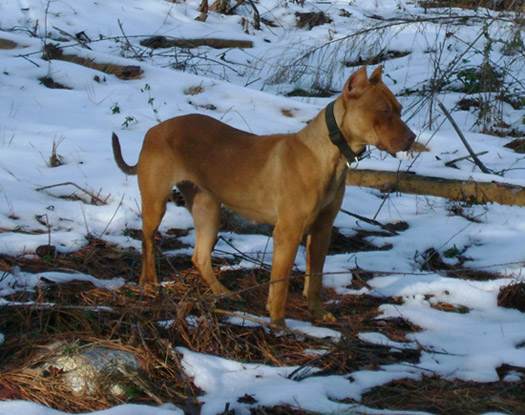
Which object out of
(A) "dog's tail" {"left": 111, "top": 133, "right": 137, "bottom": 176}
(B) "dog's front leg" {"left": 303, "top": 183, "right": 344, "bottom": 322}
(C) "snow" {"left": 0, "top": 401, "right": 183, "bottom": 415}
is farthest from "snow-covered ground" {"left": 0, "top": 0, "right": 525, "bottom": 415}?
(A) "dog's tail" {"left": 111, "top": 133, "right": 137, "bottom": 176}

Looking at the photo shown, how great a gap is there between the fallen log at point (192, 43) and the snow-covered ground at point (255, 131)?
7.4 inches

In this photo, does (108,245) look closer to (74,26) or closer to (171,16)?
(74,26)

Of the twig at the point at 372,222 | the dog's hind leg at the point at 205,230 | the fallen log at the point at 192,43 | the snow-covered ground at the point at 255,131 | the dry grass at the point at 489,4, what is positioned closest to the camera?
the snow-covered ground at the point at 255,131

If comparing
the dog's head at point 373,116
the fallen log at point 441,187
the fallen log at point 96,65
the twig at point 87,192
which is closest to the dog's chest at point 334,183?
the dog's head at point 373,116

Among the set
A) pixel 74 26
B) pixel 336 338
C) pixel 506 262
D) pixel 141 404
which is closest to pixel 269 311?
pixel 336 338

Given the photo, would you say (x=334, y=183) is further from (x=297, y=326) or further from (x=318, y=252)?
(x=297, y=326)

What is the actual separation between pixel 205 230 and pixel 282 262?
870mm

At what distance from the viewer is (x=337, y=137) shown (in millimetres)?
4715

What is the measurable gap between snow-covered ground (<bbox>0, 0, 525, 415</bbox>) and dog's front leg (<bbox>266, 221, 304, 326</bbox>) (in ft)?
0.42

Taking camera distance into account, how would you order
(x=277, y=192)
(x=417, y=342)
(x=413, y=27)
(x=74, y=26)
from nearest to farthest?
(x=417, y=342)
(x=277, y=192)
(x=74, y=26)
(x=413, y=27)

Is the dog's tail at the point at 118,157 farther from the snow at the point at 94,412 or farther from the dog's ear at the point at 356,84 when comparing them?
the snow at the point at 94,412

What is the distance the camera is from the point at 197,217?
5.68 meters

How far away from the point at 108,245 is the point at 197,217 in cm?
63

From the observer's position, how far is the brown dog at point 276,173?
468 cm
